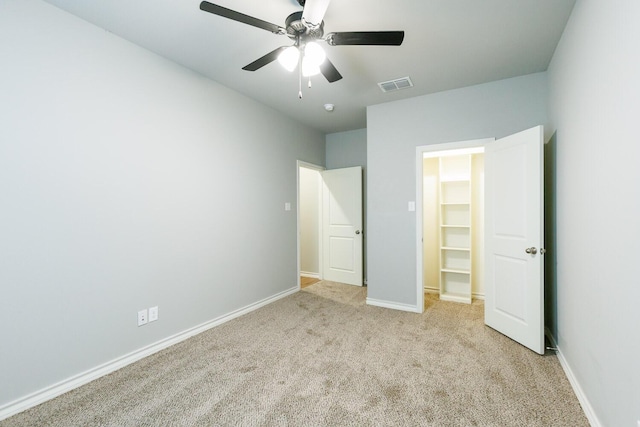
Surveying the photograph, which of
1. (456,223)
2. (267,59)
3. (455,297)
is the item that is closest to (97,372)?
(267,59)

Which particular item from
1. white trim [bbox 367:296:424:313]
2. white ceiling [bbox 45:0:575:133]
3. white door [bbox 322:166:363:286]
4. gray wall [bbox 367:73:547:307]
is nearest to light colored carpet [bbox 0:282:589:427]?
white trim [bbox 367:296:424:313]

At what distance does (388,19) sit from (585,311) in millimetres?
2327

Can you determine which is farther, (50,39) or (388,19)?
(388,19)

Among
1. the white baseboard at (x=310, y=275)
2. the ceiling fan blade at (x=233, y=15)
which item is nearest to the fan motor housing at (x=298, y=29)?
the ceiling fan blade at (x=233, y=15)

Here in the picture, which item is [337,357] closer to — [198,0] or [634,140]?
[634,140]

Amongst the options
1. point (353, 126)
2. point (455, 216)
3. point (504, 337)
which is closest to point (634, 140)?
point (504, 337)

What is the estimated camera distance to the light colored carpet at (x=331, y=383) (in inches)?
63.7

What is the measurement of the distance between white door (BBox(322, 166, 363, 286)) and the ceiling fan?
8.63ft

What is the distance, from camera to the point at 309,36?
6.07 ft

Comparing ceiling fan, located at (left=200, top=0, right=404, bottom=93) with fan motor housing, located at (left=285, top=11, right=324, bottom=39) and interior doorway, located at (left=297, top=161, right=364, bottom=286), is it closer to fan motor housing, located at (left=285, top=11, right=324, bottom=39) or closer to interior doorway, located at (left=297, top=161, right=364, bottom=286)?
fan motor housing, located at (left=285, top=11, right=324, bottom=39)

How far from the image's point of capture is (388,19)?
6.51ft

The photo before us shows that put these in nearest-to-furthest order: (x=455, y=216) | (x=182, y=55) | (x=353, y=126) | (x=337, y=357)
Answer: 1. (x=337, y=357)
2. (x=182, y=55)
3. (x=455, y=216)
4. (x=353, y=126)

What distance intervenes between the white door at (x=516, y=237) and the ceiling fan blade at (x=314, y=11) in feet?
6.75

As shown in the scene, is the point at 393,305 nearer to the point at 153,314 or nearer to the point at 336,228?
the point at 336,228
